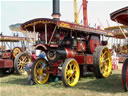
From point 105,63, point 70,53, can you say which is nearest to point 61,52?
point 70,53

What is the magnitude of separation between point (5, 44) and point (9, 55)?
6.24ft

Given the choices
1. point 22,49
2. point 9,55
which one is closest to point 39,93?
point 9,55

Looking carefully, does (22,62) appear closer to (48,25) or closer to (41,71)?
(41,71)

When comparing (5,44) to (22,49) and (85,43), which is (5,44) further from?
(85,43)

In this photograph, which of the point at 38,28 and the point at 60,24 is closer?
the point at 60,24

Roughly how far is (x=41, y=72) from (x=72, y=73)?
3.42ft

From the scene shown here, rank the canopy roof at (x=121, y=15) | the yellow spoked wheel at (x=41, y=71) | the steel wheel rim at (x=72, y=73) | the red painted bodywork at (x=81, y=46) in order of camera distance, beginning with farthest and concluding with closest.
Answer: the red painted bodywork at (x=81, y=46)
the yellow spoked wheel at (x=41, y=71)
the steel wheel rim at (x=72, y=73)
the canopy roof at (x=121, y=15)

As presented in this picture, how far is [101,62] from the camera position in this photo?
6195mm

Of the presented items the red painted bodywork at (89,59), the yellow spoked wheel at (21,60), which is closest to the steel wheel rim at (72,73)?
the red painted bodywork at (89,59)

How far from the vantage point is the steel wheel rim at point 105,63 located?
630 cm

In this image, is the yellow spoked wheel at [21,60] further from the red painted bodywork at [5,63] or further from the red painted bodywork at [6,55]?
the red painted bodywork at [6,55]

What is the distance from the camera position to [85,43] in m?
6.65

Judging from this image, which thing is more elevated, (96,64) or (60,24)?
(60,24)

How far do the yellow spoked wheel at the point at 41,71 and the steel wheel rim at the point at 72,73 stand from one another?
80 cm
